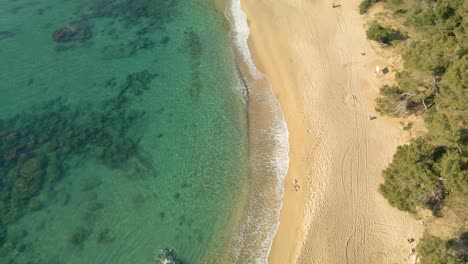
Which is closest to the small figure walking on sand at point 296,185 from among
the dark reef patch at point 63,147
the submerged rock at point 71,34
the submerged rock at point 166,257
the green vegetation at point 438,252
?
the green vegetation at point 438,252

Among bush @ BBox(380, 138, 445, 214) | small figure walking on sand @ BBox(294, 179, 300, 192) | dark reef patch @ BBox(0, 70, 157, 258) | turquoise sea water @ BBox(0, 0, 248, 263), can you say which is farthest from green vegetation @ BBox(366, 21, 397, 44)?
dark reef patch @ BBox(0, 70, 157, 258)

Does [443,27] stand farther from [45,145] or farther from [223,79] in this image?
[45,145]

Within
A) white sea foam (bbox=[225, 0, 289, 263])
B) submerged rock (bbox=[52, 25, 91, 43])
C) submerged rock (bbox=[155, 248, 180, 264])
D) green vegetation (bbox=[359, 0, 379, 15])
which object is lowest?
submerged rock (bbox=[155, 248, 180, 264])

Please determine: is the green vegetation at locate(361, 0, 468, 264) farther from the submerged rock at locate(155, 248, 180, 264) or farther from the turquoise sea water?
the submerged rock at locate(155, 248, 180, 264)

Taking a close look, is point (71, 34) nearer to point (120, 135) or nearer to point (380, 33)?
point (120, 135)

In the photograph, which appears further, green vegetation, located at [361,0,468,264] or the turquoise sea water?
the turquoise sea water

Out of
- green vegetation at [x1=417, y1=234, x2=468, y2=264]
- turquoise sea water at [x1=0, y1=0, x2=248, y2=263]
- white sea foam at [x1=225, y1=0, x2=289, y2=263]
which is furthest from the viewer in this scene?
turquoise sea water at [x1=0, y1=0, x2=248, y2=263]
